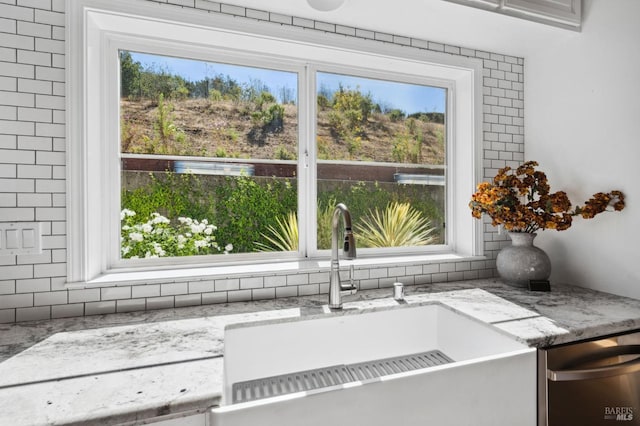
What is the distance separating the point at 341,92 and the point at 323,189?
0.54 m

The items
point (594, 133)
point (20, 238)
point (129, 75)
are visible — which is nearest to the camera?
point (20, 238)

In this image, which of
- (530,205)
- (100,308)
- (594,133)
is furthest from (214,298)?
(594,133)

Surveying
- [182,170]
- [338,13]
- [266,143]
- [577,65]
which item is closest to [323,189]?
[266,143]

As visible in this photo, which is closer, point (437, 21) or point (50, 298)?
point (50, 298)

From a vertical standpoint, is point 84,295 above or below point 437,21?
below

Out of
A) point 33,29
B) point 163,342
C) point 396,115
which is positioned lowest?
point 163,342

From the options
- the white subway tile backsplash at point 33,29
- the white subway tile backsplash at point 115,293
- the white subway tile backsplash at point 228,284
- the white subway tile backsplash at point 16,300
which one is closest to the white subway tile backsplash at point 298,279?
the white subway tile backsplash at point 228,284

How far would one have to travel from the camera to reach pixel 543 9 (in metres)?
1.70

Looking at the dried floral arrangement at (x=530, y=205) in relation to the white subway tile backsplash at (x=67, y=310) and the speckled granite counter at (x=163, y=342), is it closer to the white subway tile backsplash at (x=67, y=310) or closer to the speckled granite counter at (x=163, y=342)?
the speckled granite counter at (x=163, y=342)

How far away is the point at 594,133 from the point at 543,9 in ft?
2.09

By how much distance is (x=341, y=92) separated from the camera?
1.93 metres

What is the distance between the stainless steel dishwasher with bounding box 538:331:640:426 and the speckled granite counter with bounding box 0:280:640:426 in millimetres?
47

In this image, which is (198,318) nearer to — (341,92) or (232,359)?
(232,359)

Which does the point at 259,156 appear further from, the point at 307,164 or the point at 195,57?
the point at 195,57
